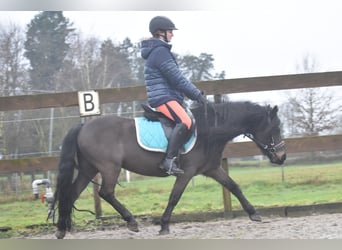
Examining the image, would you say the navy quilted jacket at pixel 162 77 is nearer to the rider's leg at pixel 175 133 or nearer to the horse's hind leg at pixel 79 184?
the rider's leg at pixel 175 133

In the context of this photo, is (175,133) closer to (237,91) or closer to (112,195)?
(112,195)

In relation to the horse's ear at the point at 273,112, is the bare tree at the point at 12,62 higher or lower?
higher

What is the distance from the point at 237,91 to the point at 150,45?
4.12 feet

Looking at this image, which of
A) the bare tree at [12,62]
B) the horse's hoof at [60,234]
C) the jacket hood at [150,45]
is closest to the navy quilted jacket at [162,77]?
the jacket hood at [150,45]

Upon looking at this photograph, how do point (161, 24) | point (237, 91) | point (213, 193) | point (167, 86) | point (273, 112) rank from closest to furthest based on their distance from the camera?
point (161, 24) < point (167, 86) < point (273, 112) < point (237, 91) < point (213, 193)

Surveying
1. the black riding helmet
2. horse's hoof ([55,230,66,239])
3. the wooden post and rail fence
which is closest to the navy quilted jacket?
the black riding helmet

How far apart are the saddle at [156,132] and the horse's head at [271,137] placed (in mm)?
620

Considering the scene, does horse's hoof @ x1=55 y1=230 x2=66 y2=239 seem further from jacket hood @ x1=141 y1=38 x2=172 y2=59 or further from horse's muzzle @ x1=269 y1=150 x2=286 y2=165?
horse's muzzle @ x1=269 y1=150 x2=286 y2=165

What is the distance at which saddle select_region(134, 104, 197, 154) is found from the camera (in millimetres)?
4441

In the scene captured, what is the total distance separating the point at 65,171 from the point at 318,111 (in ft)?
8.46

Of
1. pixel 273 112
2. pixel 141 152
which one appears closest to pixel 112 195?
pixel 141 152

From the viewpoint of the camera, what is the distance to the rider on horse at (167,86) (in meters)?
4.34

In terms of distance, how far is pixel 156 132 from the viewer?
446cm

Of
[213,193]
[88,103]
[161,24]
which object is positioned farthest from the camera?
[213,193]
